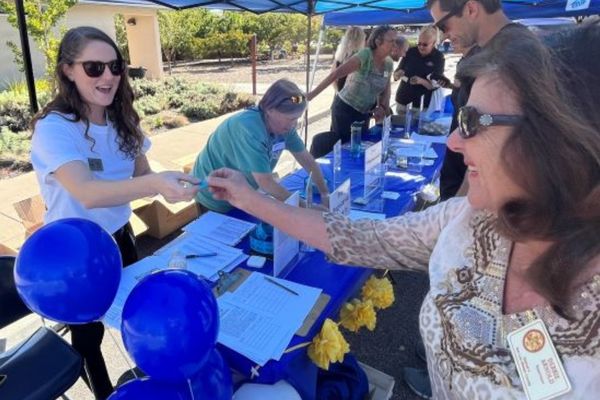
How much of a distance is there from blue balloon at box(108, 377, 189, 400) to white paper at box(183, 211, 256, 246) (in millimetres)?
830

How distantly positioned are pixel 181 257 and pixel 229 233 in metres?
0.34

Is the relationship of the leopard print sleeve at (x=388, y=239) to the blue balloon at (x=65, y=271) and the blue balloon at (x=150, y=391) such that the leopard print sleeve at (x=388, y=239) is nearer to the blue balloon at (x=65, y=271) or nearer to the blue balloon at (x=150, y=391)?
the blue balloon at (x=150, y=391)

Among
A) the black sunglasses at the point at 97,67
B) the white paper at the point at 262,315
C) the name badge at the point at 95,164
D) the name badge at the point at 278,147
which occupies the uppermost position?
the black sunglasses at the point at 97,67

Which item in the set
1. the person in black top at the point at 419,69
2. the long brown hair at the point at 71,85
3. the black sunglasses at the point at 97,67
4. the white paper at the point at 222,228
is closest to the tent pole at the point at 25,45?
the long brown hair at the point at 71,85

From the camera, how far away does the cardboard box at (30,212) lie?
2945mm

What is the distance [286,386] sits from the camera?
1323 millimetres

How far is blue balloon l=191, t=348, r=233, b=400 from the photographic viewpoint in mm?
1120

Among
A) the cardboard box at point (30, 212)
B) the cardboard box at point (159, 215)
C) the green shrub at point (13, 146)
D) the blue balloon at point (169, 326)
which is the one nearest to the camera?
the blue balloon at point (169, 326)

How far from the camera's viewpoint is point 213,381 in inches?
45.1

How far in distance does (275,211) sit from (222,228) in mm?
634

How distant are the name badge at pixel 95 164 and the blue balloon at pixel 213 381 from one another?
98 centimetres

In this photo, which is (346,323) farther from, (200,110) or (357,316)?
(200,110)

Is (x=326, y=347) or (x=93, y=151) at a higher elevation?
(x=93, y=151)

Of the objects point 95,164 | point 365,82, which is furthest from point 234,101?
point 95,164
